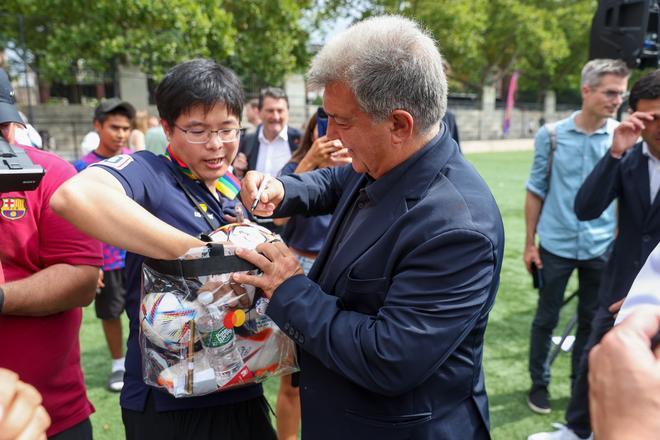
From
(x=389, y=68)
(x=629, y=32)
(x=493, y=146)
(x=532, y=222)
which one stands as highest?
(x=629, y=32)

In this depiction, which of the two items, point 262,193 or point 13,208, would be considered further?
point 262,193

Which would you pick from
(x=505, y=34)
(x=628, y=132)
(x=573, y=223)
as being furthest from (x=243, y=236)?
(x=505, y=34)

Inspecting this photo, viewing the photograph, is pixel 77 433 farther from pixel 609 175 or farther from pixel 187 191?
pixel 609 175

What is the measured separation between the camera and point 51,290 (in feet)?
6.00

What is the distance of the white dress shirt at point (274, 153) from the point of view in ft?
17.7

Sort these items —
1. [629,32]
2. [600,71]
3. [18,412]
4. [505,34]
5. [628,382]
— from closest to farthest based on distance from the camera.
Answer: [628,382], [18,412], [600,71], [629,32], [505,34]

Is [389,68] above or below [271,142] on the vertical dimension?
above

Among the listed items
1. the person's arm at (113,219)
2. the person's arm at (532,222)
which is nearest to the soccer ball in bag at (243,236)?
the person's arm at (113,219)

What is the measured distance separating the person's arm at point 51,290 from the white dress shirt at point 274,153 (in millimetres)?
3455

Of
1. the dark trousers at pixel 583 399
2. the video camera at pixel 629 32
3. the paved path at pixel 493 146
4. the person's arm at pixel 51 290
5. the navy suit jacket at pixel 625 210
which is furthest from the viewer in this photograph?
the paved path at pixel 493 146

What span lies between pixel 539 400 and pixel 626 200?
157 centimetres

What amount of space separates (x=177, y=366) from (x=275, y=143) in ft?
13.2

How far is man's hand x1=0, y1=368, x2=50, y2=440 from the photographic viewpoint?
96 centimetres

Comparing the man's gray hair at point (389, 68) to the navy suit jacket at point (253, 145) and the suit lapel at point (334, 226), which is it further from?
the navy suit jacket at point (253, 145)
